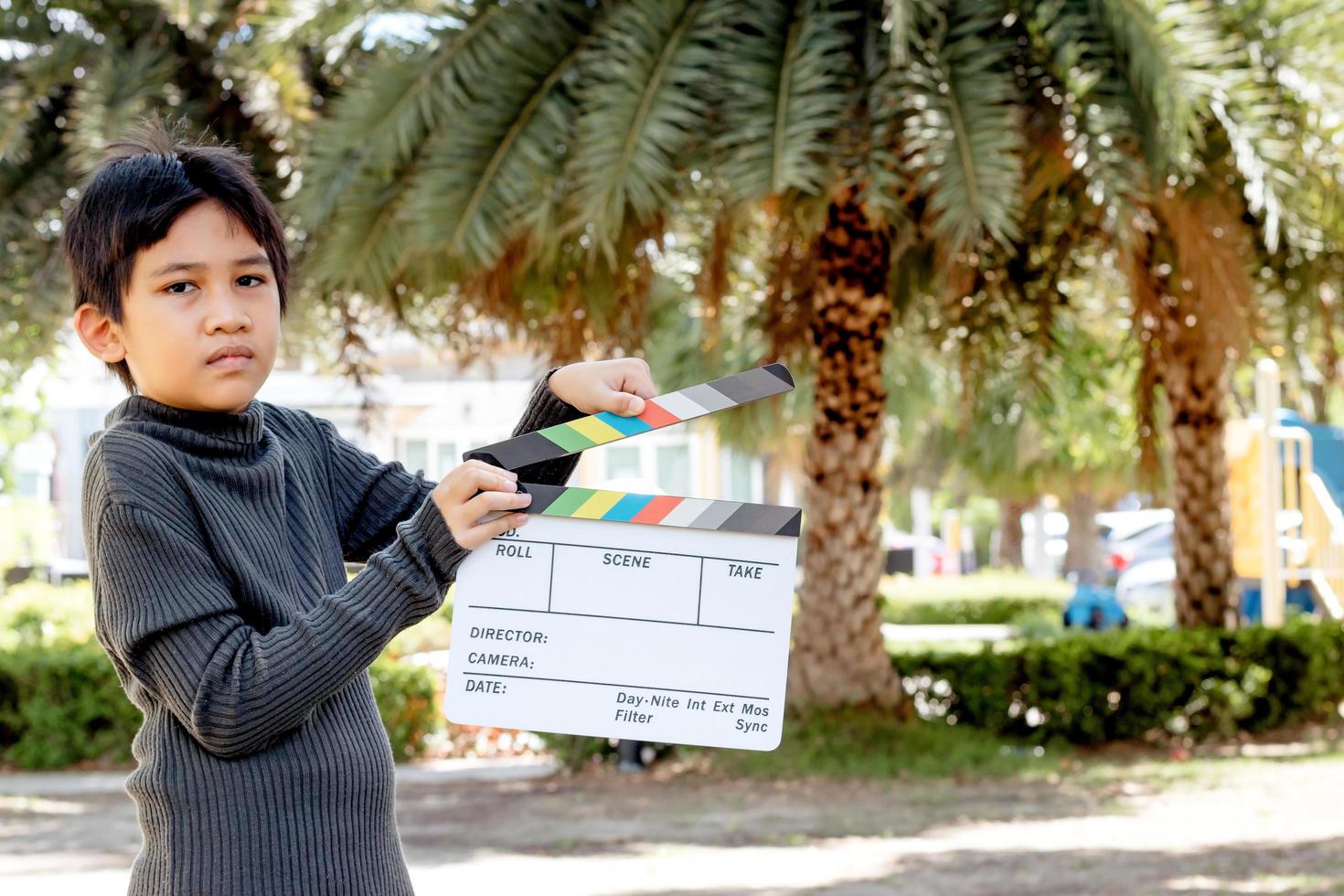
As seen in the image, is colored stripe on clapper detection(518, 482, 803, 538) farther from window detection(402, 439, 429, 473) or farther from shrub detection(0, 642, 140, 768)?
window detection(402, 439, 429, 473)

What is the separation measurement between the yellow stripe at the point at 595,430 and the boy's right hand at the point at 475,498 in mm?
132

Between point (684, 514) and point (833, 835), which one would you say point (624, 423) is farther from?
point (833, 835)

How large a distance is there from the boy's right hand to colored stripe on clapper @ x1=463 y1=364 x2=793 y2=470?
5 cm

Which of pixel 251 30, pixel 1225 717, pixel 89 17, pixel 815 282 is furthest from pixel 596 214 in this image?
pixel 1225 717

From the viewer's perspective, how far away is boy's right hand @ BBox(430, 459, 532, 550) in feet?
5.57

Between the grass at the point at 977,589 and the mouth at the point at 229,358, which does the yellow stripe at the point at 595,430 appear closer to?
the mouth at the point at 229,358

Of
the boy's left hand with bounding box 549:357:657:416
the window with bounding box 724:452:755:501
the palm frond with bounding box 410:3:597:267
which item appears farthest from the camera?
the window with bounding box 724:452:755:501

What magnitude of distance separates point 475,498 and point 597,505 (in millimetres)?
219

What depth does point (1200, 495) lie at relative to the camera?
1140 cm

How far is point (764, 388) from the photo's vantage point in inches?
74.8

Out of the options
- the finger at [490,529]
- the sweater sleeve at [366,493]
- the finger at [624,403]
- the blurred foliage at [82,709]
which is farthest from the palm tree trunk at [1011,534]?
the finger at [490,529]

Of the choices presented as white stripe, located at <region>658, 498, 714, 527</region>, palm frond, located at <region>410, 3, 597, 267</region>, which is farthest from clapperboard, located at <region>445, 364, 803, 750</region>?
palm frond, located at <region>410, 3, 597, 267</region>

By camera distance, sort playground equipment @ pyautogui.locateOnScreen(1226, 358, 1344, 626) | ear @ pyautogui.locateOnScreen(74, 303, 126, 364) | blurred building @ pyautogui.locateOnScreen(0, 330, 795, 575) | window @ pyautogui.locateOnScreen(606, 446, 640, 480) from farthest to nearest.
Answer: window @ pyautogui.locateOnScreen(606, 446, 640, 480), blurred building @ pyautogui.locateOnScreen(0, 330, 795, 575), playground equipment @ pyautogui.locateOnScreen(1226, 358, 1344, 626), ear @ pyautogui.locateOnScreen(74, 303, 126, 364)

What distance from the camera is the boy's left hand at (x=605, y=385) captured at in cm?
192
